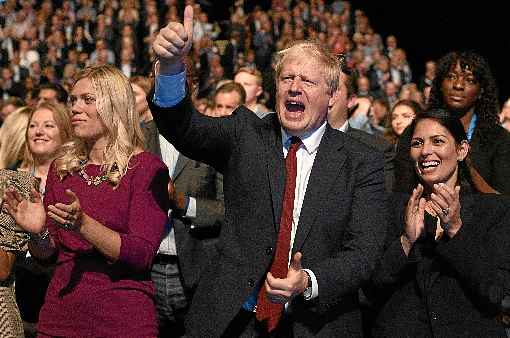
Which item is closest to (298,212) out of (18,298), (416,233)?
(416,233)

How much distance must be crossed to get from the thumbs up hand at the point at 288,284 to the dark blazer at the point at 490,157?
1621 millimetres

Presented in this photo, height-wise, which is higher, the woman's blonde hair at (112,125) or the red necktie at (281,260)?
the woman's blonde hair at (112,125)

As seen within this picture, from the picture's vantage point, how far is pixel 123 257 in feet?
12.2

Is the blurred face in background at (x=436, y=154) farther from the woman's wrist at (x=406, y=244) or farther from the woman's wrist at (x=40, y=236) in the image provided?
the woman's wrist at (x=40, y=236)

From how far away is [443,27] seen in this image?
24109 millimetres

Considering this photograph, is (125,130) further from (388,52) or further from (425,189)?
(388,52)

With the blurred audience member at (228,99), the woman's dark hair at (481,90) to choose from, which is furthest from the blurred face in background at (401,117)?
the woman's dark hair at (481,90)

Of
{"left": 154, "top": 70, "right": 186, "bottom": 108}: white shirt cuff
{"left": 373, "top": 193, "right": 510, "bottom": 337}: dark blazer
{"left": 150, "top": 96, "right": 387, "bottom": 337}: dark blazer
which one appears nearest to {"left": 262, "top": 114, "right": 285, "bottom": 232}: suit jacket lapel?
{"left": 150, "top": 96, "right": 387, "bottom": 337}: dark blazer

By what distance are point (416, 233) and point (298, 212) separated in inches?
23.9

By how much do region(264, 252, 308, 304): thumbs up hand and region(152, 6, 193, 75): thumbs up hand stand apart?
78cm

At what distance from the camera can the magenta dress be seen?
3.79 metres

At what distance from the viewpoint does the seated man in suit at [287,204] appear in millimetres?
3402

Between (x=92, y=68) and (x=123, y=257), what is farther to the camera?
(x=92, y=68)

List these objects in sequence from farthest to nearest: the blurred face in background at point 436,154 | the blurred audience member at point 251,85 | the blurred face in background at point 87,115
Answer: the blurred audience member at point 251,85 → the blurred face in background at point 436,154 → the blurred face in background at point 87,115
